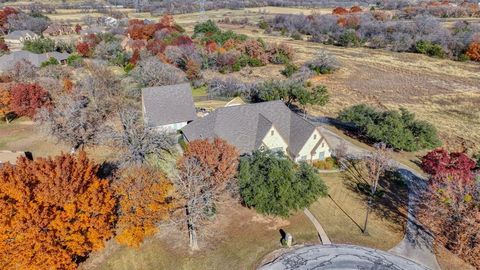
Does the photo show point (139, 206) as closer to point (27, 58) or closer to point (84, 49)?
point (27, 58)

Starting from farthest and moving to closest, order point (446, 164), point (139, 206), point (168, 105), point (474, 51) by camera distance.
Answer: point (474, 51) < point (168, 105) < point (446, 164) < point (139, 206)

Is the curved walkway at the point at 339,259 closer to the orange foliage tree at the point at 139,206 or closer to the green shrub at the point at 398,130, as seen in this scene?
the orange foliage tree at the point at 139,206

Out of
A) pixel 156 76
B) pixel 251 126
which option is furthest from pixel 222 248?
pixel 156 76

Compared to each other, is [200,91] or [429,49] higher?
[429,49]

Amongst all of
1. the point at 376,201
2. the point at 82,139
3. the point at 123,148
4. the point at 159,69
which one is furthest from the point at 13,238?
the point at 159,69

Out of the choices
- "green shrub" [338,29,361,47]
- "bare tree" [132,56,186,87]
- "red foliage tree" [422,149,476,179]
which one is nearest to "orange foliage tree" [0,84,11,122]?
"bare tree" [132,56,186,87]
